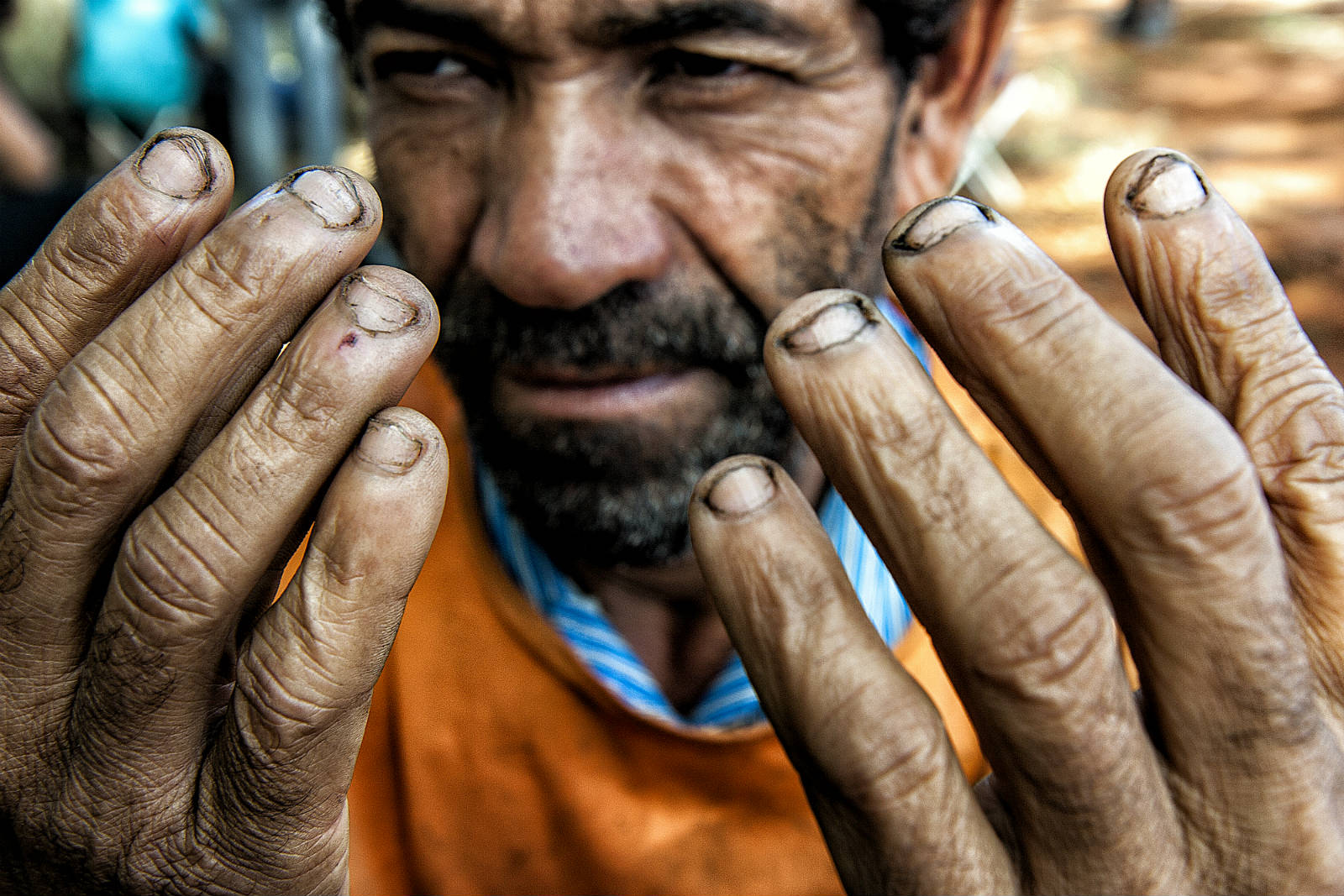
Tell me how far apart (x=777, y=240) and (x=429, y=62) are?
2.08 ft

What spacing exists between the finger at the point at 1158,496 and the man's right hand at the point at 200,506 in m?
0.48

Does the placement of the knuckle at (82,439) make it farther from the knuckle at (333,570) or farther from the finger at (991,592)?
the finger at (991,592)

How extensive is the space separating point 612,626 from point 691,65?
1.05 meters

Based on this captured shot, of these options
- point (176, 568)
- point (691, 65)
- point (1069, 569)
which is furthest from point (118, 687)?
point (691, 65)

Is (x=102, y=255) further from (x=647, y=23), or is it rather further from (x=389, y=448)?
(x=647, y=23)

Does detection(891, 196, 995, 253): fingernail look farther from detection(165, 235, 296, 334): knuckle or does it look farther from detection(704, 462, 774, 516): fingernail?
detection(165, 235, 296, 334): knuckle

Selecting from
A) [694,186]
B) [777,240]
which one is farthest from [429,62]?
[777,240]

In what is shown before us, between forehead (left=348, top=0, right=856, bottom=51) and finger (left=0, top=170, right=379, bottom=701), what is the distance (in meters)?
0.57

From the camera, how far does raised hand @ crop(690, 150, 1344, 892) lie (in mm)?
736

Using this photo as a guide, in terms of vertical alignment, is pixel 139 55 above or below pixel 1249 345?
below

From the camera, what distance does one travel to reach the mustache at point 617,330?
1.40 meters

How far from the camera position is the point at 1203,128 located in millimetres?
6574

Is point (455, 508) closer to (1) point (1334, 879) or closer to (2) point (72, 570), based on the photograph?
(2) point (72, 570)

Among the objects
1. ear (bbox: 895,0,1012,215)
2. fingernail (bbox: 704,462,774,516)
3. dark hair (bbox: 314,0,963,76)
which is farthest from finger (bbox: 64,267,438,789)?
ear (bbox: 895,0,1012,215)
